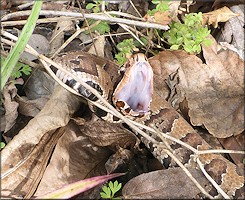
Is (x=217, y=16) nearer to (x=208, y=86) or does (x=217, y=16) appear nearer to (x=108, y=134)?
(x=208, y=86)

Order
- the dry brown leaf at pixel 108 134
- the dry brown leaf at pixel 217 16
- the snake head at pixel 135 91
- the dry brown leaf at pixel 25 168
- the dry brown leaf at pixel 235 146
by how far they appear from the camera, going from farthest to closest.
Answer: the dry brown leaf at pixel 217 16, the dry brown leaf at pixel 235 146, the dry brown leaf at pixel 108 134, the snake head at pixel 135 91, the dry brown leaf at pixel 25 168

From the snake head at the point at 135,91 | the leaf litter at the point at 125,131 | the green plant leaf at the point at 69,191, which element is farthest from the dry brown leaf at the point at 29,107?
the green plant leaf at the point at 69,191

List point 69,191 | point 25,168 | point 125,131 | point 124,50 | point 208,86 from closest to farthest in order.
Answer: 1. point 69,191
2. point 25,168
3. point 125,131
4. point 124,50
5. point 208,86

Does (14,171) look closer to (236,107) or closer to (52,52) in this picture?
(52,52)

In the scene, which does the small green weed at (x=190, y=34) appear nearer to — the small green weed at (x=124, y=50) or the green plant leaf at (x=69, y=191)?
the small green weed at (x=124, y=50)

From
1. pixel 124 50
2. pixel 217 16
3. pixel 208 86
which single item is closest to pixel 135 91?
pixel 124 50

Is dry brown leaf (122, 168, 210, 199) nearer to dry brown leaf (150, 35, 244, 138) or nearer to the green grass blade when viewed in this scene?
dry brown leaf (150, 35, 244, 138)
